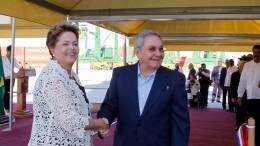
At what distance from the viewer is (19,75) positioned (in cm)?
1047

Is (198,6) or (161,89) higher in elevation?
(198,6)

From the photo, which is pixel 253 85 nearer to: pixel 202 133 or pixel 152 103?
pixel 202 133

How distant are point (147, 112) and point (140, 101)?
0.10m

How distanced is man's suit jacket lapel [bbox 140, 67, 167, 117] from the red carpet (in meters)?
4.86

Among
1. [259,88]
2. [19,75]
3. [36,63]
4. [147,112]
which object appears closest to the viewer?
[147,112]

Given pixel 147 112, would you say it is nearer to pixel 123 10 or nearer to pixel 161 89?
pixel 161 89

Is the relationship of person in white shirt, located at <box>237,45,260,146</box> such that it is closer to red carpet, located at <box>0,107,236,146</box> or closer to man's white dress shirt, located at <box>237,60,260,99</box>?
man's white dress shirt, located at <box>237,60,260,99</box>

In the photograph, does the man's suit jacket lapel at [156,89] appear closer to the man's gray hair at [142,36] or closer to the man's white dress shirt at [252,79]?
the man's gray hair at [142,36]

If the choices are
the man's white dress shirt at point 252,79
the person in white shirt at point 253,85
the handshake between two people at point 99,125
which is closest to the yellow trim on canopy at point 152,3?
the person in white shirt at point 253,85

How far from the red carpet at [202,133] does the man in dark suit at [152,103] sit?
4784 millimetres

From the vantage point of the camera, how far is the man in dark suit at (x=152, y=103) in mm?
2518

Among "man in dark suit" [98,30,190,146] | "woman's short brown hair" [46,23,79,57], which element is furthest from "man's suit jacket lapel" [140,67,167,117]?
"woman's short brown hair" [46,23,79,57]

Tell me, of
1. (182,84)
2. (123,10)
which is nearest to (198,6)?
(123,10)

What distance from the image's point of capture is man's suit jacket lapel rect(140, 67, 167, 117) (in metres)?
2.52
